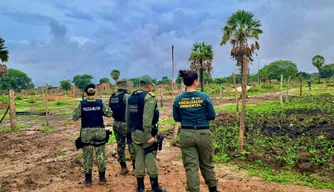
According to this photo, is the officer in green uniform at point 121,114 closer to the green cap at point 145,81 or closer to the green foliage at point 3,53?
the green cap at point 145,81

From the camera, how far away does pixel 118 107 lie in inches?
243

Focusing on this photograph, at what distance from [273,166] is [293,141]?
2.26 m

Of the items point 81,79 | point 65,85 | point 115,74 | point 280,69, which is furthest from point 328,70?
point 81,79

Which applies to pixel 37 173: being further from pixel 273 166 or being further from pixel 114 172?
pixel 273 166

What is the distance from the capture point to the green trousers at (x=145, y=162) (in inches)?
194

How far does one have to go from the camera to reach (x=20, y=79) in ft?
278

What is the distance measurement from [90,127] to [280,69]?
77282 millimetres

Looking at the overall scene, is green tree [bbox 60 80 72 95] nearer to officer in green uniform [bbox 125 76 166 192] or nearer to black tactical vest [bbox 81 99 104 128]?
black tactical vest [bbox 81 99 104 128]

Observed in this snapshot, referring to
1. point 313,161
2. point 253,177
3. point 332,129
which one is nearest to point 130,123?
point 253,177

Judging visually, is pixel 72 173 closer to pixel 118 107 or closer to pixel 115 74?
pixel 118 107

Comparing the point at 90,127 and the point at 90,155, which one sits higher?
the point at 90,127

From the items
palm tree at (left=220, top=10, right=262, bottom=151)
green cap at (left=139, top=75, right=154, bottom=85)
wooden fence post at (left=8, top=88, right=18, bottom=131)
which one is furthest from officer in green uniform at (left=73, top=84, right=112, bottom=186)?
palm tree at (left=220, top=10, right=262, bottom=151)

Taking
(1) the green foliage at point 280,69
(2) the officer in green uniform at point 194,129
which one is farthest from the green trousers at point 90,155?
(1) the green foliage at point 280,69

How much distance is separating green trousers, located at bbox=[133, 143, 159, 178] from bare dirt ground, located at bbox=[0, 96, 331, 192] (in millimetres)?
526
